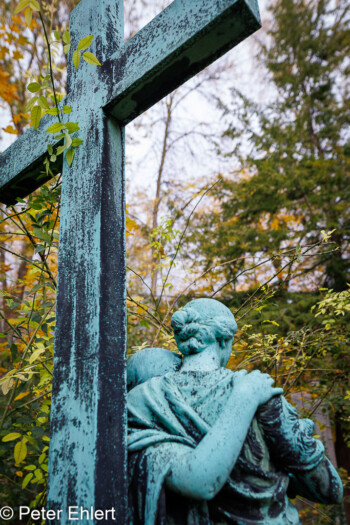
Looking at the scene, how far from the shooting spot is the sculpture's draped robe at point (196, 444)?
1.16 meters

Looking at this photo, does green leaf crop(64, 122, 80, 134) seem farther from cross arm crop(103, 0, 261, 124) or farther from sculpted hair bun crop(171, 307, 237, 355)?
sculpted hair bun crop(171, 307, 237, 355)

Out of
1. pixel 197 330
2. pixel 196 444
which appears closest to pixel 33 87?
pixel 197 330

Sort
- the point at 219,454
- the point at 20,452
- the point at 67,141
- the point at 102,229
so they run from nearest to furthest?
the point at 219,454
the point at 102,229
the point at 67,141
the point at 20,452

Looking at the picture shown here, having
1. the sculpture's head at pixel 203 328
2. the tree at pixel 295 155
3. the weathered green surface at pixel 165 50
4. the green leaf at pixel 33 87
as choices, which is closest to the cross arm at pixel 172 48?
the weathered green surface at pixel 165 50

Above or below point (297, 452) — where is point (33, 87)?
above

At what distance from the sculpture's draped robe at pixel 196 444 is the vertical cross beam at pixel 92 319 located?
0.08 meters

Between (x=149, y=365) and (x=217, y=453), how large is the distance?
53 cm

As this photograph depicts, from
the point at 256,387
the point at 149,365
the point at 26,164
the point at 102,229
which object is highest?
the point at 26,164

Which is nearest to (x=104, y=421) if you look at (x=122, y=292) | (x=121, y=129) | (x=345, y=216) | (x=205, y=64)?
(x=122, y=292)

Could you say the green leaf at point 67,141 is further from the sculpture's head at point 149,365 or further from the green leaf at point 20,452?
the green leaf at point 20,452

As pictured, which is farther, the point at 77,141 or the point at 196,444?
the point at 77,141

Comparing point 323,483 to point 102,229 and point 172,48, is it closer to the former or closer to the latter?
point 102,229

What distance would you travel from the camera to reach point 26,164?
177 centimetres

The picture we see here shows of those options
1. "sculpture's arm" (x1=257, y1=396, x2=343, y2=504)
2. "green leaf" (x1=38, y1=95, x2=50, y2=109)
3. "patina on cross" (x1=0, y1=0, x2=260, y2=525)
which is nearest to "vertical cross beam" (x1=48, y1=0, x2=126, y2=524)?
"patina on cross" (x1=0, y1=0, x2=260, y2=525)
